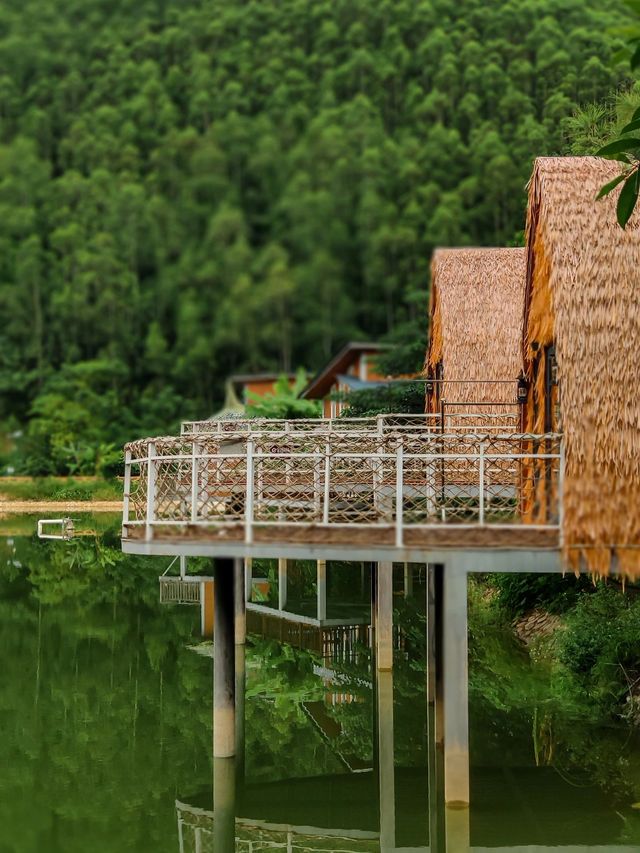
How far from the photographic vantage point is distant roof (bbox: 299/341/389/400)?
133ft

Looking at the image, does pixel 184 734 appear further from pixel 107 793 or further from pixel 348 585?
pixel 348 585

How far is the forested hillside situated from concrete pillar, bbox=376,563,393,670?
36.2 meters

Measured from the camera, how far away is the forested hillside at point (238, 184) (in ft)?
207

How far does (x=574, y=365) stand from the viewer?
11.1 metres

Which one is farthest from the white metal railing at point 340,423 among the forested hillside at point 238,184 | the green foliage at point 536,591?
the forested hillside at point 238,184

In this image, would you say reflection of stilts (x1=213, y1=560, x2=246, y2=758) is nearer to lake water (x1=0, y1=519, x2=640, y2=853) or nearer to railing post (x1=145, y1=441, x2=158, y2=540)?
lake water (x1=0, y1=519, x2=640, y2=853)

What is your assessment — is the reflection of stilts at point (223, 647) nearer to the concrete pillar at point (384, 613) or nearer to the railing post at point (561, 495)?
the railing post at point (561, 495)

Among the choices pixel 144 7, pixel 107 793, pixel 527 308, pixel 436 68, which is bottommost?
pixel 107 793

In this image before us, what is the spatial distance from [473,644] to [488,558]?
8446 mm

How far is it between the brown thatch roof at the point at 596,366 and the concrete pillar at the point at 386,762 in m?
3.58

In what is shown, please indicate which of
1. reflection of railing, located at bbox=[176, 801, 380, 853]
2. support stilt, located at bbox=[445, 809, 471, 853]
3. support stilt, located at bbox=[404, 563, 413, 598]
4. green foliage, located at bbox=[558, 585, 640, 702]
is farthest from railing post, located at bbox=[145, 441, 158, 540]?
support stilt, located at bbox=[404, 563, 413, 598]

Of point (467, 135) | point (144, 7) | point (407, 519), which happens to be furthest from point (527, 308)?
point (144, 7)

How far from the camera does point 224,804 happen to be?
12.2 meters

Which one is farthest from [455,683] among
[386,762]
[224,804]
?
[386,762]
